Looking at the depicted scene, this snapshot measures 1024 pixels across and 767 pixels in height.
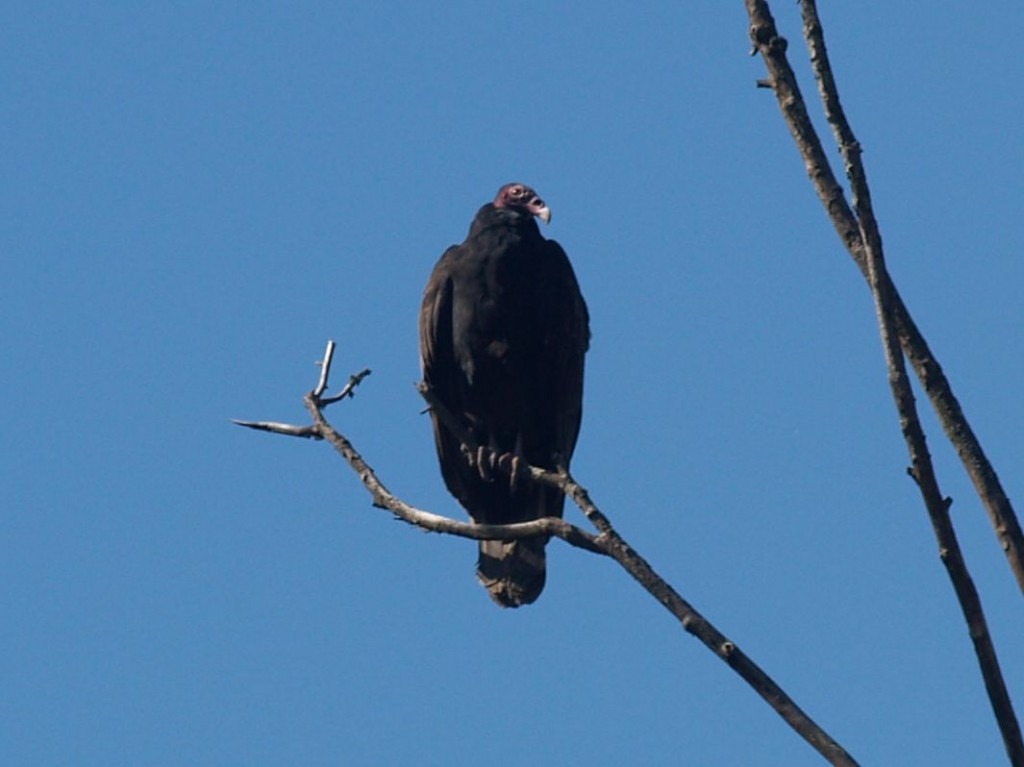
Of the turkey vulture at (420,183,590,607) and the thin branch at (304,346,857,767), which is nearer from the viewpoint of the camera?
the thin branch at (304,346,857,767)

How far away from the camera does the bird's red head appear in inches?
254

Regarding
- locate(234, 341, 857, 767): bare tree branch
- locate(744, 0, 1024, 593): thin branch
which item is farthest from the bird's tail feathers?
locate(744, 0, 1024, 593): thin branch

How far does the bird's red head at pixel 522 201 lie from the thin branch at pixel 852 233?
3479 millimetres

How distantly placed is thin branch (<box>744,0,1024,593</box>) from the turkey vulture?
9.94 feet

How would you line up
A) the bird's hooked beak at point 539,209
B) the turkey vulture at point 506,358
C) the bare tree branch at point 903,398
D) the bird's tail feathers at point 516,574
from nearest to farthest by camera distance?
the bare tree branch at point 903,398, the bird's tail feathers at point 516,574, the turkey vulture at point 506,358, the bird's hooked beak at point 539,209

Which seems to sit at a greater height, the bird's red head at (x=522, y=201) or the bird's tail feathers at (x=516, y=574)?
the bird's red head at (x=522, y=201)

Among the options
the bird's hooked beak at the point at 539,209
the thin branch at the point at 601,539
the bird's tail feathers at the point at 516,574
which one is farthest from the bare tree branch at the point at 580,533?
the bird's hooked beak at the point at 539,209

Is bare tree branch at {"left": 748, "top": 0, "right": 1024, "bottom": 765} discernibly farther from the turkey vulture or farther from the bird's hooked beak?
the bird's hooked beak

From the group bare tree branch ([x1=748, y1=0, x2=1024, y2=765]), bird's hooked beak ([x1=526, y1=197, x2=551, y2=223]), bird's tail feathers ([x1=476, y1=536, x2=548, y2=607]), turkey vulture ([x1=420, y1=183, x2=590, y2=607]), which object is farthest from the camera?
bird's hooked beak ([x1=526, y1=197, x2=551, y2=223])

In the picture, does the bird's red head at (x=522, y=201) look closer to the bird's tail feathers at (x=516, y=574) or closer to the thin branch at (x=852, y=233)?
the bird's tail feathers at (x=516, y=574)

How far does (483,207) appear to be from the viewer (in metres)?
6.45

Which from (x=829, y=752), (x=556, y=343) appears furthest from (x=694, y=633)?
(x=556, y=343)

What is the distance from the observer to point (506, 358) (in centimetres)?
595

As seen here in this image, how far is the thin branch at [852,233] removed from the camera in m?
2.65
